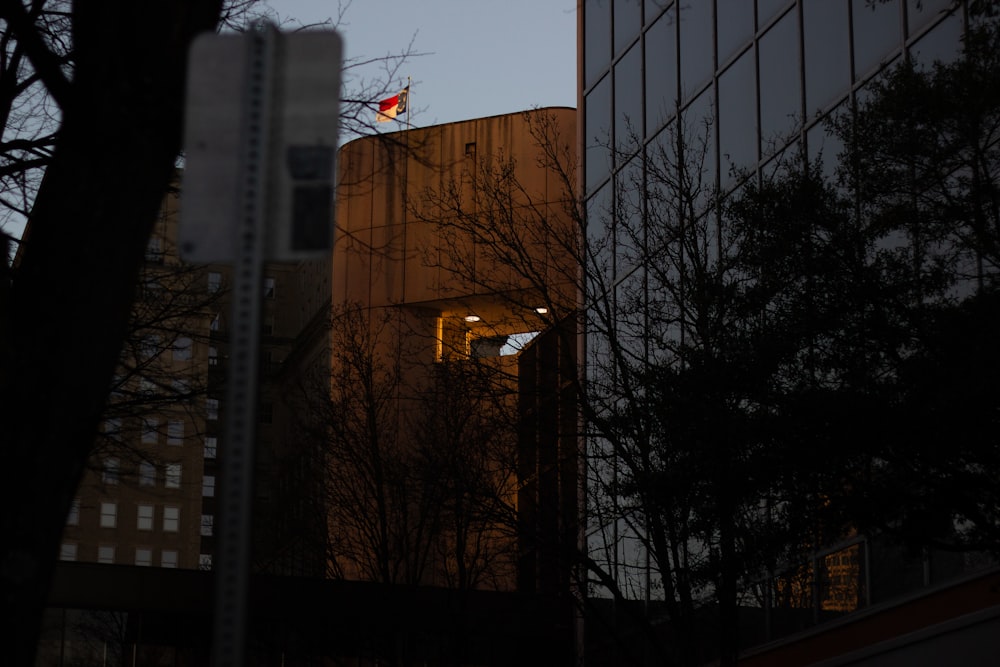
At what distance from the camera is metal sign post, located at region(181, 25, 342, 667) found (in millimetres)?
3635

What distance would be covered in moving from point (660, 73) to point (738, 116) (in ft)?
13.2

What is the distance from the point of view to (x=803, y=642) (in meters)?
21.8

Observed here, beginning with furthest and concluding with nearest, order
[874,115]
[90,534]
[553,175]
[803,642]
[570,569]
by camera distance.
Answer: [90,534]
[553,175]
[803,642]
[570,569]
[874,115]

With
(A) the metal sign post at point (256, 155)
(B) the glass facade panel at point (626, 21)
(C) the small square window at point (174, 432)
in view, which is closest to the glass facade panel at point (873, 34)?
(B) the glass facade panel at point (626, 21)

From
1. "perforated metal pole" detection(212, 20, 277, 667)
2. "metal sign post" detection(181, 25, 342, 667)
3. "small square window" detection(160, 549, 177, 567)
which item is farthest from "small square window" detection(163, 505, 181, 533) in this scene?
"perforated metal pole" detection(212, 20, 277, 667)

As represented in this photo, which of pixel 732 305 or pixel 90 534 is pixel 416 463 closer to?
pixel 732 305

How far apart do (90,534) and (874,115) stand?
370 ft

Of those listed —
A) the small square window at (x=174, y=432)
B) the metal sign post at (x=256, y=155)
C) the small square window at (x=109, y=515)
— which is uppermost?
the small square window at (x=109, y=515)

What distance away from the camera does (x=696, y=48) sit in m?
26.7

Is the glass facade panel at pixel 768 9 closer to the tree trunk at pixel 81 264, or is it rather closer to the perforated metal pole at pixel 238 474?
the tree trunk at pixel 81 264

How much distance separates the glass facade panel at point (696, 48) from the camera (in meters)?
26.2

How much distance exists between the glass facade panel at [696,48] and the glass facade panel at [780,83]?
2.17 metres

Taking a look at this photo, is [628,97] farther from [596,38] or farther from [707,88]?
[707,88]

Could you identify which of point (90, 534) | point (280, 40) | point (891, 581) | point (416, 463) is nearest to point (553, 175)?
point (416, 463)
